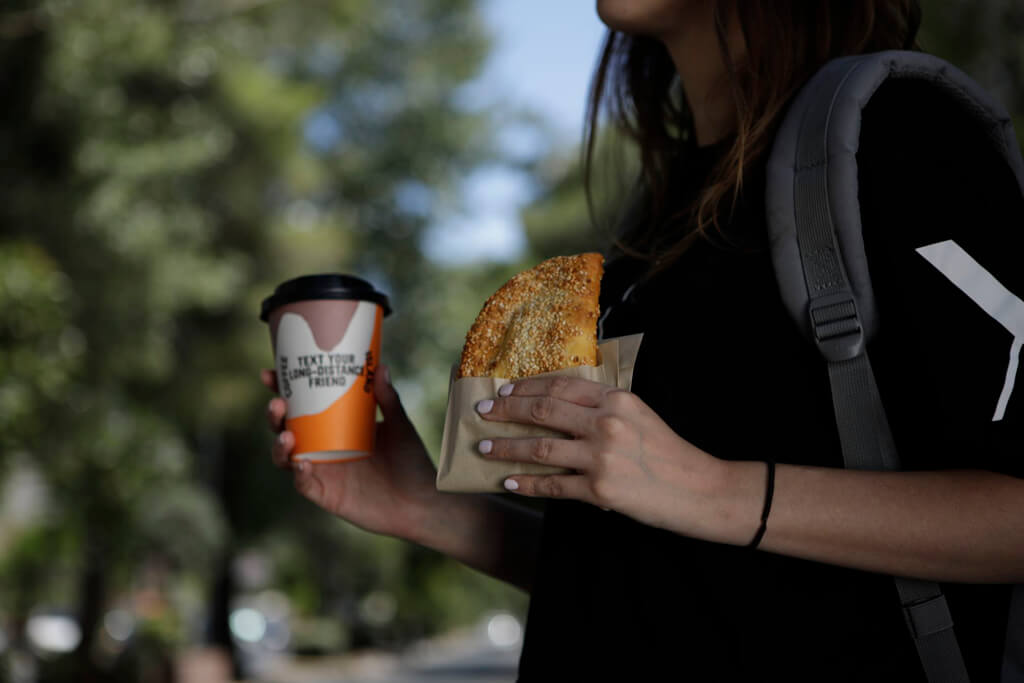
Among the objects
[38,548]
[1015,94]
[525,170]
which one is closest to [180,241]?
[1015,94]

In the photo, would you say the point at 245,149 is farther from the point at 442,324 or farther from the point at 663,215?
the point at 663,215

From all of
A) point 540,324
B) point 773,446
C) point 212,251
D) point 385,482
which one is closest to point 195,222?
point 212,251

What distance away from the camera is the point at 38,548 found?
24500 mm

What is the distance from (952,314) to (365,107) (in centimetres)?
1631

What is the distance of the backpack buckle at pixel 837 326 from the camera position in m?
1.15

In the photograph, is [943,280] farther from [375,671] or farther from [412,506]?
[375,671]

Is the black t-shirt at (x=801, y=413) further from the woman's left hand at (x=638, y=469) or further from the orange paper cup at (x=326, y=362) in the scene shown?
the orange paper cup at (x=326, y=362)

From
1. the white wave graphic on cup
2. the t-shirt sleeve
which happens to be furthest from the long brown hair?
the white wave graphic on cup

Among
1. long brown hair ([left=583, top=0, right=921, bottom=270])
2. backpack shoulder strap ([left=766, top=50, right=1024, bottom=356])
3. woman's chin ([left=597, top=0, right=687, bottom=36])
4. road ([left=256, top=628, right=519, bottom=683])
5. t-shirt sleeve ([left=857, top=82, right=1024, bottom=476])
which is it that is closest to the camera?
t-shirt sleeve ([left=857, top=82, right=1024, bottom=476])

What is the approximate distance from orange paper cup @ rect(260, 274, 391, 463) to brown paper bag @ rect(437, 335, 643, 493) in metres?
0.39

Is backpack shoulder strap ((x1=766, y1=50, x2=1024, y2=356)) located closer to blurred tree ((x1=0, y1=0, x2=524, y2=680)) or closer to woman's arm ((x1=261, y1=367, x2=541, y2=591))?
woman's arm ((x1=261, y1=367, x2=541, y2=591))

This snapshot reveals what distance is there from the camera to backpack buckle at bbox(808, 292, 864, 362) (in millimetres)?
1154

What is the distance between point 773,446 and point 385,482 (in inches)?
31.6

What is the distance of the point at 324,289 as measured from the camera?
1.63m
